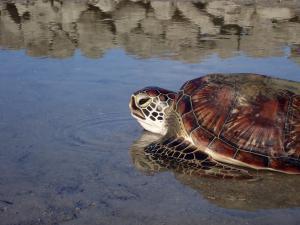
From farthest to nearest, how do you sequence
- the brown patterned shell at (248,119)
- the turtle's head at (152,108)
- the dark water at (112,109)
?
the turtle's head at (152,108) < the brown patterned shell at (248,119) < the dark water at (112,109)

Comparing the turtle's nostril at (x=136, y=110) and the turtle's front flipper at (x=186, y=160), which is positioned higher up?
the turtle's nostril at (x=136, y=110)

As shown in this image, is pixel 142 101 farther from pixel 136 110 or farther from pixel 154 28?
pixel 154 28

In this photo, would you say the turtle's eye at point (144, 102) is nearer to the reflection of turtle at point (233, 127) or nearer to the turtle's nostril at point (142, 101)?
the turtle's nostril at point (142, 101)

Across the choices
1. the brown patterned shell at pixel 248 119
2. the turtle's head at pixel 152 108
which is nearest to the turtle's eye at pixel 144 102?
the turtle's head at pixel 152 108

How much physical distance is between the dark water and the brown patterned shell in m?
0.22

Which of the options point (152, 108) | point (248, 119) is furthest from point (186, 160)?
point (152, 108)

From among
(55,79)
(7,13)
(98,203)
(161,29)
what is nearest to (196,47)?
(161,29)

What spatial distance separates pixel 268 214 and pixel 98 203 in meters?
1.16

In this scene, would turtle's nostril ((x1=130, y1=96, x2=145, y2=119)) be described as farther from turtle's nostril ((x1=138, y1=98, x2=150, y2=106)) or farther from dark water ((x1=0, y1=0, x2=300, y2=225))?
dark water ((x1=0, y1=0, x2=300, y2=225))

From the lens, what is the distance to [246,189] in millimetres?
3648

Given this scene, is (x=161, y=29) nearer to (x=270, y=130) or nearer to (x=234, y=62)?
(x=234, y=62)

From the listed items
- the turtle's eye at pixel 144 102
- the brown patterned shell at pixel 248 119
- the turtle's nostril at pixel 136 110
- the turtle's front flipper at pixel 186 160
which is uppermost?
the brown patterned shell at pixel 248 119

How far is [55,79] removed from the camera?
641cm

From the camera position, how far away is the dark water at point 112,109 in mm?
3314
